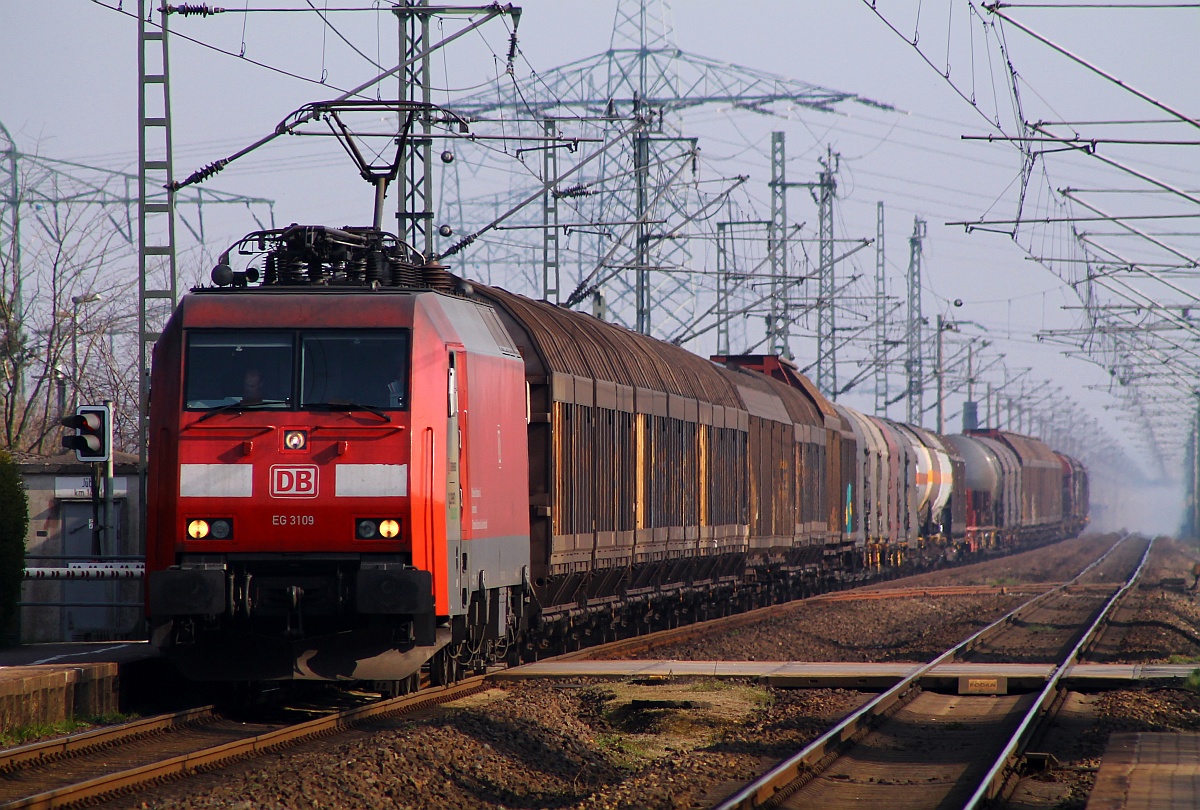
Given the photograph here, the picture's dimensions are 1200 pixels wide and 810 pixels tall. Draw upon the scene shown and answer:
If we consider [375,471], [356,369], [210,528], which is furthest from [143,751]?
[356,369]

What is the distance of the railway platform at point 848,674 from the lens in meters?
15.8

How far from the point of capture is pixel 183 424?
39.1ft

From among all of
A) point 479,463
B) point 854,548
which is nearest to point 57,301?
point 854,548

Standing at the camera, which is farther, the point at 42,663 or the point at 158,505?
the point at 42,663

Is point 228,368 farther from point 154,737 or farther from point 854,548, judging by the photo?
point 854,548

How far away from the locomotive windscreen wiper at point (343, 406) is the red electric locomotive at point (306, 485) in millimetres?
12

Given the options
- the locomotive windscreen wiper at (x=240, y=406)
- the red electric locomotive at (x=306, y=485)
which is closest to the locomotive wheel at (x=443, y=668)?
the red electric locomotive at (x=306, y=485)

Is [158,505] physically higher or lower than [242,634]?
higher

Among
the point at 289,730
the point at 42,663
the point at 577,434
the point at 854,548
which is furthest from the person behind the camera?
the point at 854,548

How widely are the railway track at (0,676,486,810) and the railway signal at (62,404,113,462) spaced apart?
398 cm

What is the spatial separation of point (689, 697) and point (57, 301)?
23.7 meters

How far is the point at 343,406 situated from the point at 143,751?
9.95ft

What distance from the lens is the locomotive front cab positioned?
11.7 meters

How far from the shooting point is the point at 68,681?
1199 centimetres
